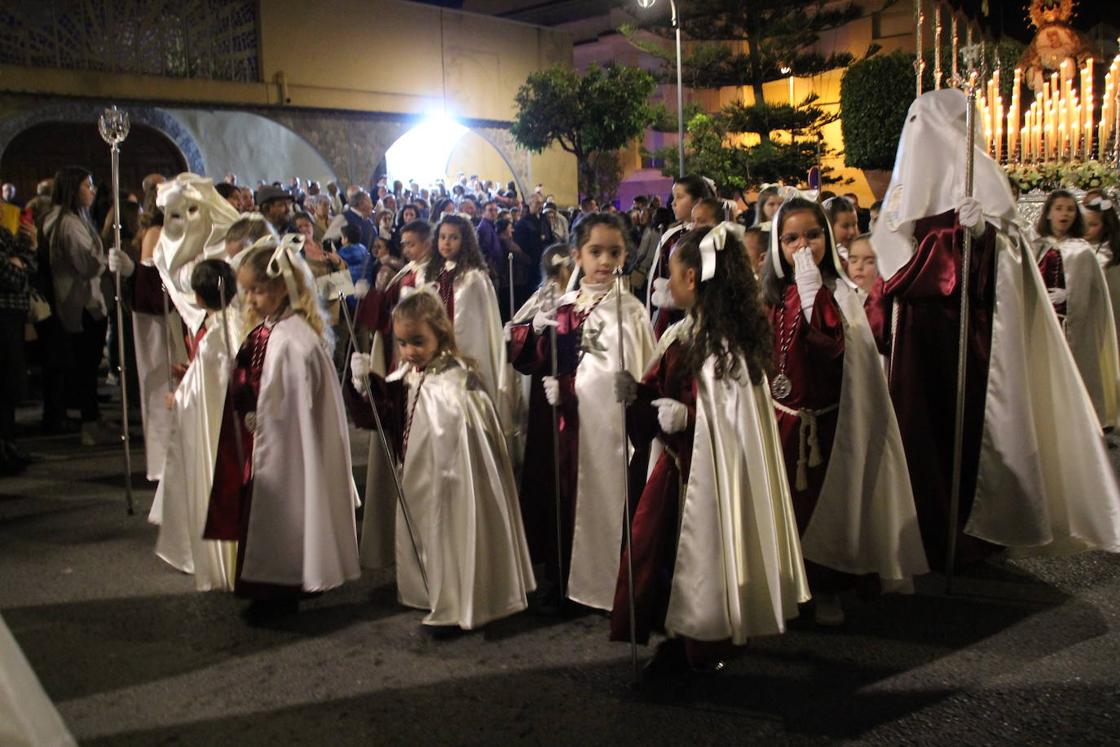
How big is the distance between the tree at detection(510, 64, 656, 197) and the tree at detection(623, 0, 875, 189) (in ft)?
7.09

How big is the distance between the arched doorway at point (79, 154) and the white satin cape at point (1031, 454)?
17.1 meters

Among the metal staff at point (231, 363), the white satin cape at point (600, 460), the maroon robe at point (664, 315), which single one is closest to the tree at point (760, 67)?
the maroon robe at point (664, 315)

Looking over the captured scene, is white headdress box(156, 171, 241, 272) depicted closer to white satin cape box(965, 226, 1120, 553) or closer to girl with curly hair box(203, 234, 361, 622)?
girl with curly hair box(203, 234, 361, 622)

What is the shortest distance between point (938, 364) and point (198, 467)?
406 cm

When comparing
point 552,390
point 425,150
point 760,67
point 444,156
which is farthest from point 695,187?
point 444,156

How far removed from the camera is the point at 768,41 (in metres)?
19.5

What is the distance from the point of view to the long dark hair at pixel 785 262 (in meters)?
4.45

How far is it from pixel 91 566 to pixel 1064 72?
12.2 m

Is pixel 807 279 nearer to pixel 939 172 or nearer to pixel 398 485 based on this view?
pixel 939 172

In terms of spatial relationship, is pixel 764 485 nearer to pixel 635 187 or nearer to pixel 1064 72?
pixel 1064 72

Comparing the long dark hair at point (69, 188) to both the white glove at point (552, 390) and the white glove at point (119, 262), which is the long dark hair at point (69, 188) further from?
the white glove at point (552, 390)

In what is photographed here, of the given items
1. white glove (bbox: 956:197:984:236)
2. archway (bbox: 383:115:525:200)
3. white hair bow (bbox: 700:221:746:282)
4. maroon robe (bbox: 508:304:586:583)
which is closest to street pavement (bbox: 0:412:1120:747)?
maroon robe (bbox: 508:304:586:583)

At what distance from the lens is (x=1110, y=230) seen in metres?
8.66

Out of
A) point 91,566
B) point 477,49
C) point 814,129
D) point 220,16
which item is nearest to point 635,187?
point 477,49
